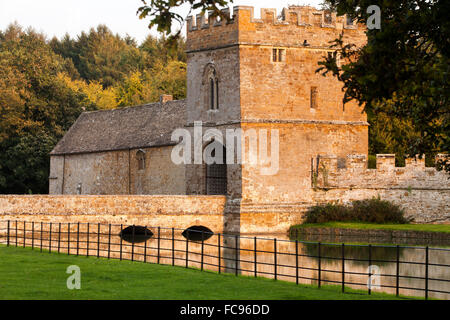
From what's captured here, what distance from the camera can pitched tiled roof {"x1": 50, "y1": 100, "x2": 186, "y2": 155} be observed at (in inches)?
1922

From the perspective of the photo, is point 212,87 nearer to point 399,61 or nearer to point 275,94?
point 275,94

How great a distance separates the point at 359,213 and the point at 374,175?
2009 mm

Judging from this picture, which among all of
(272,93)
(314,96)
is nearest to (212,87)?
(272,93)

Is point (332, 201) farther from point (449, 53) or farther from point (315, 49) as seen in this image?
point (449, 53)

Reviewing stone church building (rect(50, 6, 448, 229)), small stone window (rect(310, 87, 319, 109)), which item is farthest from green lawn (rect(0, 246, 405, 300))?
small stone window (rect(310, 87, 319, 109))

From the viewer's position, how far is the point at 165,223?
125 feet

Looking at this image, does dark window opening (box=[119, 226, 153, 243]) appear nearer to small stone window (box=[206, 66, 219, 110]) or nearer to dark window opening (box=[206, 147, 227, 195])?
dark window opening (box=[206, 147, 227, 195])

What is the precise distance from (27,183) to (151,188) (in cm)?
1708

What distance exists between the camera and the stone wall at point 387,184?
129ft

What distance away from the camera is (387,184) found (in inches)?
1554

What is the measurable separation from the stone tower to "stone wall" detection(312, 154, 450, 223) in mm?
761

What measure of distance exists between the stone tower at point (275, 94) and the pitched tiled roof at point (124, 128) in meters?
7.20
